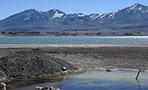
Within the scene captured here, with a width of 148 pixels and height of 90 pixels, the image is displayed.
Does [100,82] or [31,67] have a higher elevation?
[31,67]

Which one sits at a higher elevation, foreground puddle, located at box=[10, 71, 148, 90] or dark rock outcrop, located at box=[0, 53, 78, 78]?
dark rock outcrop, located at box=[0, 53, 78, 78]

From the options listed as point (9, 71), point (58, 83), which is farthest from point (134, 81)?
point (9, 71)

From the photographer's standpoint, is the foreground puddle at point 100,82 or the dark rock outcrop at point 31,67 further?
the dark rock outcrop at point 31,67

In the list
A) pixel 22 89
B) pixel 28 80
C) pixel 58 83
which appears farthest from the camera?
pixel 28 80

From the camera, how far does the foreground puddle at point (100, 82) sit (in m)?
23.6

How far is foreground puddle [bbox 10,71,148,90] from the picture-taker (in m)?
23.6

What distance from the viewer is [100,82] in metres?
25.9

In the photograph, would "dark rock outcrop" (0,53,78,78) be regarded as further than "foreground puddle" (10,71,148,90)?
Yes

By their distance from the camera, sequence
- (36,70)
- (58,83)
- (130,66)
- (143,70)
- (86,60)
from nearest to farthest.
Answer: (58,83), (36,70), (143,70), (130,66), (86,60)

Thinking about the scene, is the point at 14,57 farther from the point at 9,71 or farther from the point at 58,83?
the point at 58,83

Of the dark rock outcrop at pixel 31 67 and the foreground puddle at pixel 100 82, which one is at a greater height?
the dark rock outcrop at pixel 31 67

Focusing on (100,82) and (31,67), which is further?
(31,67)

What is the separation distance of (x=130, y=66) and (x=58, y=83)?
488 inches

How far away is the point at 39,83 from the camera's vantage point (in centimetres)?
2547
